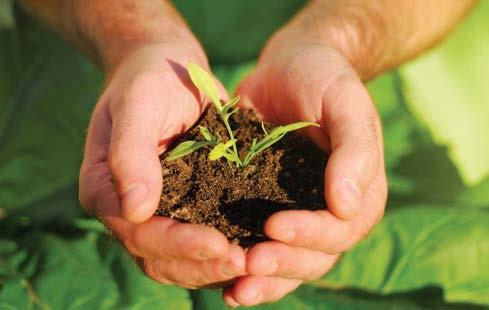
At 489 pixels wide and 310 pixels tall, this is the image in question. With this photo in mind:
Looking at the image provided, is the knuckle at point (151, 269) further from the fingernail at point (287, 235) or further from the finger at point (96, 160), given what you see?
the fingernail at point (287, 235)

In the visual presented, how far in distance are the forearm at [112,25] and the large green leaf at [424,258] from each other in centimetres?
84

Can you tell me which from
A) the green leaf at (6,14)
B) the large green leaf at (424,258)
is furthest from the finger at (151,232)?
the green leaf at (6,14)

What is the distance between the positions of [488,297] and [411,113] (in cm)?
89

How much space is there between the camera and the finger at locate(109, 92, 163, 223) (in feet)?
3.46

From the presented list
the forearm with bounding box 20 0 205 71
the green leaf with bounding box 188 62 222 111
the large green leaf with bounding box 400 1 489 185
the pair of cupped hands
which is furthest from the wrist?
the large green leaf with bounding box 400 1 489 185

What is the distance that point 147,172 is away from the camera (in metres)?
1.08

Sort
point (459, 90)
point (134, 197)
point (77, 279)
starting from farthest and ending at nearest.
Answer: point (459, 90) < point (77, 279) < point (134, 197)

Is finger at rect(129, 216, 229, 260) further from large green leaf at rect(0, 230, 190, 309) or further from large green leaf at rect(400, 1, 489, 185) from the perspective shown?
large green leaf at rect(400, 1, 489, 185)

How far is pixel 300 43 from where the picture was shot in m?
1.67

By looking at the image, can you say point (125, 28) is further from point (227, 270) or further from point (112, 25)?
point (227, 270)

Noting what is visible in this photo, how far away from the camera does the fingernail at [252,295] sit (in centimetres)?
115

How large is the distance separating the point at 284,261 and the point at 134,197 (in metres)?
0.33

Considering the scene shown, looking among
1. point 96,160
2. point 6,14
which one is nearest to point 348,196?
point 96,160

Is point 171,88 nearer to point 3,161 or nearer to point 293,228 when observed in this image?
point 293,228
